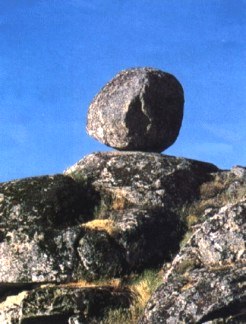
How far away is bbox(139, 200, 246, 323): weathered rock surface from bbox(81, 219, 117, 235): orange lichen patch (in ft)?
15.5

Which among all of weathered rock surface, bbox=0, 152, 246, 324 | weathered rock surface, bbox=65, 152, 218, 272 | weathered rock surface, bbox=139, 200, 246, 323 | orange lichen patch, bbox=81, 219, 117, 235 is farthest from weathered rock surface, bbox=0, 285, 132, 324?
weathered rock surface, bbox=139, 200, 246, 323

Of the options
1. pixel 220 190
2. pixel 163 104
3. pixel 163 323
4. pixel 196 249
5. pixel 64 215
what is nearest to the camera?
pixel 163 323

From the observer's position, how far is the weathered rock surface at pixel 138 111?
27938mm

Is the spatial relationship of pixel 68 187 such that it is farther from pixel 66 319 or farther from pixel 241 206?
pixel 241 206

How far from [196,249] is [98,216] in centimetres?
706

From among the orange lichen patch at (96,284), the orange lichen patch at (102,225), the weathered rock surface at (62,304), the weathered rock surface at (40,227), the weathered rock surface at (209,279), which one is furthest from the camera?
the orange lichen patch at (102,225)

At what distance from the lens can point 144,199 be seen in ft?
82.2

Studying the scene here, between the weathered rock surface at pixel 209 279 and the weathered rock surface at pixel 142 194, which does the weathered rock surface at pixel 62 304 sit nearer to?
the weathered rock surface at pixel 142 194

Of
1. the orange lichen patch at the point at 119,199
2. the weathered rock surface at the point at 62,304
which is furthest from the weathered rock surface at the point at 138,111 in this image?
the weathered rock surface at the point at 62,304

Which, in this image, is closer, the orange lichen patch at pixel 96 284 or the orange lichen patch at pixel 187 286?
the orange lichen patch at pixel 187 286

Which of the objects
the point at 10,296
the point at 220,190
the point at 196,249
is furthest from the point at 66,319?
the point at 220,190

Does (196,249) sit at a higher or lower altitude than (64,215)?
lower

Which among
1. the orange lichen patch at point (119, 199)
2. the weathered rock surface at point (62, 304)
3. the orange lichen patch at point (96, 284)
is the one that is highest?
the orange lichen patch at point (119, 199)

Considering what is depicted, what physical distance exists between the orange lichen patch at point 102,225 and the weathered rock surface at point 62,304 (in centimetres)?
235
